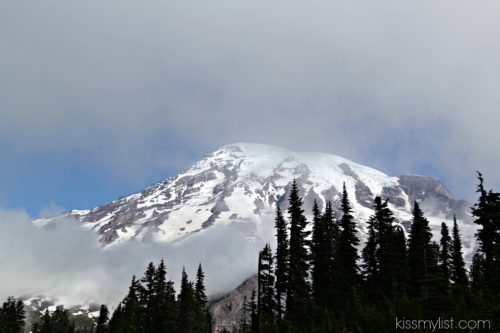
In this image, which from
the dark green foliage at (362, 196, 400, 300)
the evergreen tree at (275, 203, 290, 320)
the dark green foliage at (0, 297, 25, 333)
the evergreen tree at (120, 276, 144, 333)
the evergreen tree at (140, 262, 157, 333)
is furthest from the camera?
the dark green foliage at (0, 297, 25, 333)

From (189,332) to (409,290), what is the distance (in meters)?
42.4

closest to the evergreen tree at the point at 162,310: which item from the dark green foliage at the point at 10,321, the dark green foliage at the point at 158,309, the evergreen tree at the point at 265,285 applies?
the dark green foliage at the point at 158,309

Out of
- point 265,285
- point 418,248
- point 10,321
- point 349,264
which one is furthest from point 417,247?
point 10,321

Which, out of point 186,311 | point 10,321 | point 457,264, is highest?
point 457,264

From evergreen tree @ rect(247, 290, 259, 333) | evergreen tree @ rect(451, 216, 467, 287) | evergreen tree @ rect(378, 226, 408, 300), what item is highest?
evergreen tree @ rect(451, 216, 467, 287)

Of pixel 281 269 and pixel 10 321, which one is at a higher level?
pixel 281 269

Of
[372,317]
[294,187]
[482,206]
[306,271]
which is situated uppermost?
[294,187]

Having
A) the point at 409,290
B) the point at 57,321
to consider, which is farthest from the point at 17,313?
the point at 409,290

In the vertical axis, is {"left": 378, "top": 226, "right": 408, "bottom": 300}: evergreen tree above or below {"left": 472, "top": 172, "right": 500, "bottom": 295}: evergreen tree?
below

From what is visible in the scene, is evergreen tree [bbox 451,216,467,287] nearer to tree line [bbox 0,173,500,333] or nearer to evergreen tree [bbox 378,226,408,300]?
tree line [bbox 0,173,500,333]

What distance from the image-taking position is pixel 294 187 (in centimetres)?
6203

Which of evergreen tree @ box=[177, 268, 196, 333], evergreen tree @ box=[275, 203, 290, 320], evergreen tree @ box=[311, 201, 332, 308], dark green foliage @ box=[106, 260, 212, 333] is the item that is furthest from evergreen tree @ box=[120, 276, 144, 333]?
evergreen tree @ box=[311, 201, 332, 308]

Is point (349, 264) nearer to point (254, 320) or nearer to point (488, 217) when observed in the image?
point (488, 217)

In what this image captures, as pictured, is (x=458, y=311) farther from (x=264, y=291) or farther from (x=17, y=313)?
(x=17, y=313)
